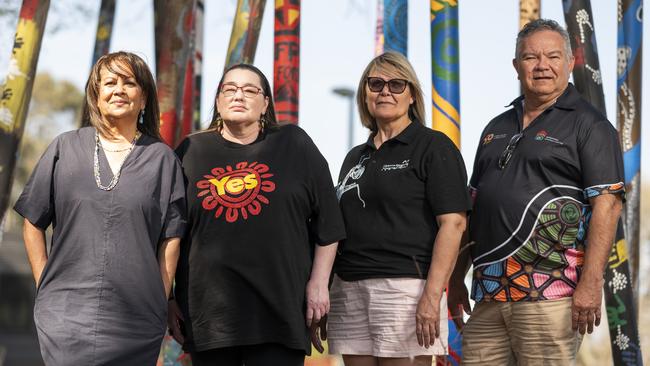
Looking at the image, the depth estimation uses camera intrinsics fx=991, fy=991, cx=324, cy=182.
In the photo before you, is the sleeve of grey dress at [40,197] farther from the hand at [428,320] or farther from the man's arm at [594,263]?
the man's arm at [594,263]

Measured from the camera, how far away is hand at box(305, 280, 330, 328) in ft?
13.2

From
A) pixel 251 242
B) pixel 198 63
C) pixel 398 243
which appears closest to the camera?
pixel 251 242

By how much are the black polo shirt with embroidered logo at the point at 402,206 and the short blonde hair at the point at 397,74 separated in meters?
0.18

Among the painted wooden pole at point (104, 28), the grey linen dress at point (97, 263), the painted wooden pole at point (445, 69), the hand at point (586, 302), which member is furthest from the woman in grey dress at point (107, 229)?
the painted wooden pole at point (104, 28)

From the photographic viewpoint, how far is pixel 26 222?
3881 millimetres

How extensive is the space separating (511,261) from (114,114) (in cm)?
176

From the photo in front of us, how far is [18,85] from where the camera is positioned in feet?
17.7

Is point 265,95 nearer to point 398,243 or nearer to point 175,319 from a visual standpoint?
point 398,243

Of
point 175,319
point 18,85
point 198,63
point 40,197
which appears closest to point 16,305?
point 198,63

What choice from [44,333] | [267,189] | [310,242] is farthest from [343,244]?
[44,333]

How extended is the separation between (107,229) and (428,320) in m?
1.34

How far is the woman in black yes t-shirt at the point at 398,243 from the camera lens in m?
4.12

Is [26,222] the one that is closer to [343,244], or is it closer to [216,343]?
[216,343]

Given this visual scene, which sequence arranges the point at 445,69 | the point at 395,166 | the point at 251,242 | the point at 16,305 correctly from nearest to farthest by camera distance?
the point at 251,242 < the point at 395,166 < the point at 445,69 < the point at 16,305
